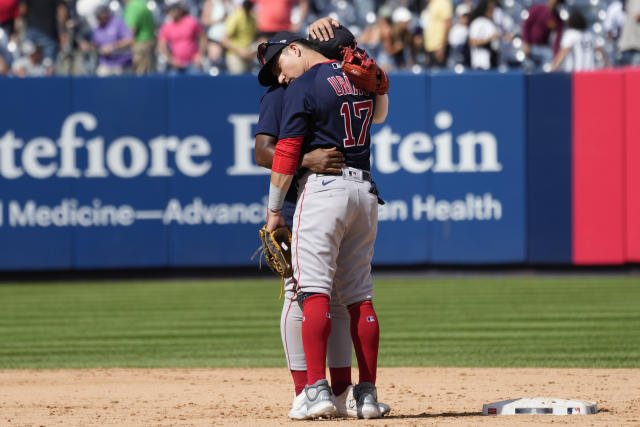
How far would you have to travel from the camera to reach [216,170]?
14625 mm

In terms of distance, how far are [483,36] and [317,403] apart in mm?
10788

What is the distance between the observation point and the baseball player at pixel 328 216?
205 inches

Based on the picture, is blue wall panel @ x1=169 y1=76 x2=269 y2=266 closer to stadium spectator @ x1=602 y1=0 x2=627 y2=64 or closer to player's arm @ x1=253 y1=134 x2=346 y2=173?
stadium spectator @ x1=602 y1=0 x2=627 y2=64

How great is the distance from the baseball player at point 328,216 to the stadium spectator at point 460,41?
10.5m

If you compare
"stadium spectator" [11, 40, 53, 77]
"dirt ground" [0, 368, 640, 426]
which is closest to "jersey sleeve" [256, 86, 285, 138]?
"dirt ground" [0, 368, 640, 426]

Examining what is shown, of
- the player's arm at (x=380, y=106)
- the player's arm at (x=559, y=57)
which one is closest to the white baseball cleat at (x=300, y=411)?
the player's arm at (x=380, y=106)

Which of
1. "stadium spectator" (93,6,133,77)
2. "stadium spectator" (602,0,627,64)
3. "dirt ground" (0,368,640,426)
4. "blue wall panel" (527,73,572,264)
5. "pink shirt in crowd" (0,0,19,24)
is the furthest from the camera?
"pink shirt in crowd" (0,0,19,24)

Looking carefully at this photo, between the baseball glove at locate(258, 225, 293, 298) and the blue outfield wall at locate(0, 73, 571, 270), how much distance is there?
29.6 feet

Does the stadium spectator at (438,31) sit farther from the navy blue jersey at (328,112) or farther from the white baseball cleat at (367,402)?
the white baseball cleat at (367,402)

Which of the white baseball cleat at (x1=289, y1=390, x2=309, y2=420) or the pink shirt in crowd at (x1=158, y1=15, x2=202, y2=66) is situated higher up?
the pink shirt in crowd at (x1=158, y1=15, x2=202, y2=66)

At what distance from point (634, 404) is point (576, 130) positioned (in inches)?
350

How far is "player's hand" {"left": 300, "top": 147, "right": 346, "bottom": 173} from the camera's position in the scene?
5258 millimetres

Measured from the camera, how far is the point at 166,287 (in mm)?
14133

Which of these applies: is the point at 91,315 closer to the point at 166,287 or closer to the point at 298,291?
the point at 166,287
